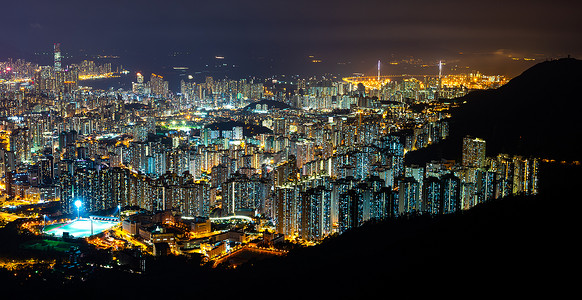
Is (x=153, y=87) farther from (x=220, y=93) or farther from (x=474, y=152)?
(x=474, y=152)

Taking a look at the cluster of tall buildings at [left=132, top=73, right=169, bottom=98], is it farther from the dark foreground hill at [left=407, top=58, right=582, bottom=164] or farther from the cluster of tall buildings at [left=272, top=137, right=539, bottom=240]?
the cluster of tall buildings at [left=272, top=137, right=539, bottom=240]

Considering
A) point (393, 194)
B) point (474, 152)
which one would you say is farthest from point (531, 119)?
point (393, 194)

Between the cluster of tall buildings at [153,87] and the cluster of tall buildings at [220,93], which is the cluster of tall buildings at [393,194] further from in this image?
the cluster of tall buildings at [153,87]

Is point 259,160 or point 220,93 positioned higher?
point 220,93

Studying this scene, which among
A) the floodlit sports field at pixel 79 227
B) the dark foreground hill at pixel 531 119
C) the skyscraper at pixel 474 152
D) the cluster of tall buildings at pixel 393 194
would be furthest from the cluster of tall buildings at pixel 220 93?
the cluster of tall buildings at pixel 393 194

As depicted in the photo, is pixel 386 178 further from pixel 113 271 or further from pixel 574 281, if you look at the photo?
pixel 574 281

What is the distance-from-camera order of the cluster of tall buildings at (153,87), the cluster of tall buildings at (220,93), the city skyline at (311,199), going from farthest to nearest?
the cluster of tall buildings at (153,87)
the cluster of tall buildings at (220,93)
the city skyline at (311,199)

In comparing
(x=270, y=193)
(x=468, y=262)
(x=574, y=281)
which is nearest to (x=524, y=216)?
(x=468, y=262)
